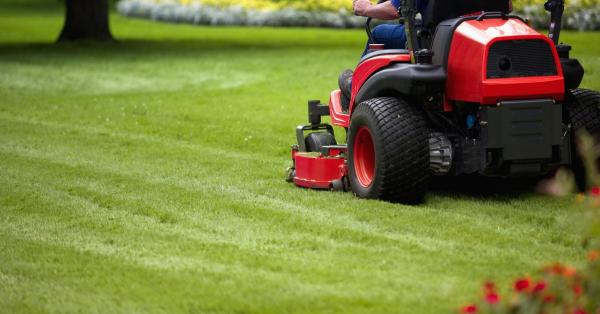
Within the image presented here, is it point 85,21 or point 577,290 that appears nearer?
point 577,290

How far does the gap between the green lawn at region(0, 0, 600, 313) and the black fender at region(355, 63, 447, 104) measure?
774 millimetres

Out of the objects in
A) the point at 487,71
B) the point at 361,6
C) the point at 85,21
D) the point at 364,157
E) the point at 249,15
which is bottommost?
the point at 249,15

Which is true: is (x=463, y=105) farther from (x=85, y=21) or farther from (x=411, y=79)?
(x=85, y=21)

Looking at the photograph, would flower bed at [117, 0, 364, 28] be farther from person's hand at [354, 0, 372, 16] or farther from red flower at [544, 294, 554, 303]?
red flower at [544, 294, 554, 303]

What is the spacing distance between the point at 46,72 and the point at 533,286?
14.6 m

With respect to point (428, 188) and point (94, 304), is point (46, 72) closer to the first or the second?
point (428, 188)

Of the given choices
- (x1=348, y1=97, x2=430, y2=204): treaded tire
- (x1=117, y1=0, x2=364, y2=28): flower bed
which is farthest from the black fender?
(x1=117, y1=0, x2=364, y2=28): flower bed

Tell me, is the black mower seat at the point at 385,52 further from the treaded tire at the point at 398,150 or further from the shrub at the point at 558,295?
the shrub at the point at 558,295

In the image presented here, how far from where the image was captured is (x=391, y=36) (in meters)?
9.26

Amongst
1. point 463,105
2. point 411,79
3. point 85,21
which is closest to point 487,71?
point 463,105

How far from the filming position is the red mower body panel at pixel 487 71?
8047mm

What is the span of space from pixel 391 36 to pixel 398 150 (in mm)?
1357

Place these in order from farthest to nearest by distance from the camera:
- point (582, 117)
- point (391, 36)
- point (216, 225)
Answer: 1. point (391, 36)
2. point (582, 117)
3. point (216, 225)

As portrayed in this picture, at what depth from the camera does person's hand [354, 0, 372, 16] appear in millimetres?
9047
